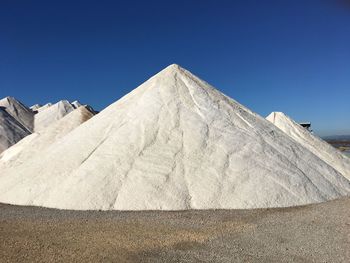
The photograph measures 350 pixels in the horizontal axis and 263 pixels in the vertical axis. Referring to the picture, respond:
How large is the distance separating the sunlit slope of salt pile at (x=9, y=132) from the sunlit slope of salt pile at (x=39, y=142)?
15407 millimetres

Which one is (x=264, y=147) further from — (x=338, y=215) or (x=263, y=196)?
(x=338, y=215)

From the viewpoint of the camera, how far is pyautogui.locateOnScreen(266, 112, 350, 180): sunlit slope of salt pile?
21.5 meters

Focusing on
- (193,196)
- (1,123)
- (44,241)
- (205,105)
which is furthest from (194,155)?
(1,123)

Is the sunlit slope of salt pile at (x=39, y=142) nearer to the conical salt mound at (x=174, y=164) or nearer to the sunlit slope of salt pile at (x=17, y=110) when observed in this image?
the conical salt mound at (x=174, y=164)

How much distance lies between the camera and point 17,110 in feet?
184

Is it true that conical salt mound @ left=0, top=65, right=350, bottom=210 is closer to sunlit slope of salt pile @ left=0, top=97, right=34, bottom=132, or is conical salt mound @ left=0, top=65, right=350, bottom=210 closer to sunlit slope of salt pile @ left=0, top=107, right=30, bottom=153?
sunlit slope of salt pile @ left=0, top=107, right=30, bottom=153

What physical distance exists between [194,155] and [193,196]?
7.01 feet

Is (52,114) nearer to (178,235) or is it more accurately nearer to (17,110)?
Result: (17,110)

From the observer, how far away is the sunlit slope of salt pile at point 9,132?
41209 millimetres

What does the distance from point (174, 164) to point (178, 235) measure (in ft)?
16.1

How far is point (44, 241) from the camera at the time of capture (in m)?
8.96

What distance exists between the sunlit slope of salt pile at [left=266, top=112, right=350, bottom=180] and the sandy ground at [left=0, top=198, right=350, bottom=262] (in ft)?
31.3

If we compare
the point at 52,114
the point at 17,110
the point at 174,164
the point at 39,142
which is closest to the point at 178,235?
the point at 174,164

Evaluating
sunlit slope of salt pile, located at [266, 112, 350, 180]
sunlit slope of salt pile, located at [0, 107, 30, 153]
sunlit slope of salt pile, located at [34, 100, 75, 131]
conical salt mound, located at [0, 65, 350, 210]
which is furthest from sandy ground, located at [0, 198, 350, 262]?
sunlit slope of salt pile, located at [34, 100, 75, 131]
